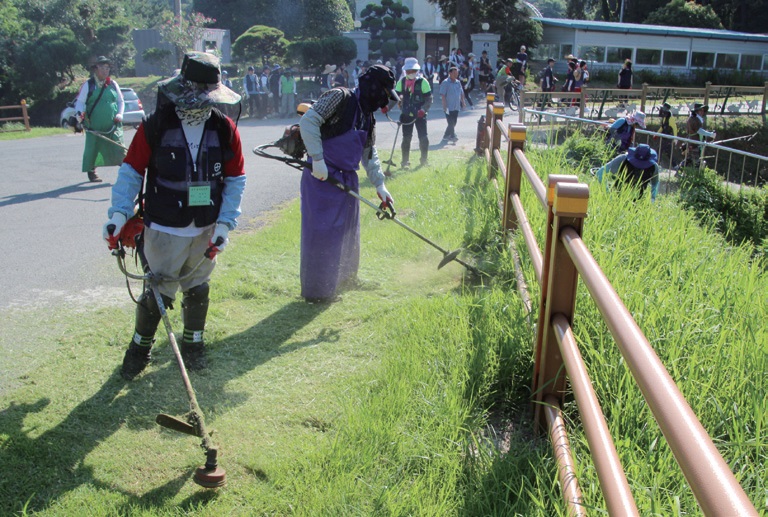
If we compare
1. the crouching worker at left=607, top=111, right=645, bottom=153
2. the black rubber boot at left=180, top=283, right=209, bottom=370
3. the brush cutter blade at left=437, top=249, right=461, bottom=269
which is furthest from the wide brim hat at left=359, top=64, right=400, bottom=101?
the crouching worker at left=607, top=111, right=645, bottom=153

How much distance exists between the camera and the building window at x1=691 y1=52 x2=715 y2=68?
1606 inches

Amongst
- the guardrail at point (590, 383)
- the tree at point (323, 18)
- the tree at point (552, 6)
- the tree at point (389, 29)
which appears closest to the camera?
the guardrail at point (590, 383)

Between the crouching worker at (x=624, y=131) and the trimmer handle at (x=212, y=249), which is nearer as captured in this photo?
the trimmer handle at (x=212, y=249)

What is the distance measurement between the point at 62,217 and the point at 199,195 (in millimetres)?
5378

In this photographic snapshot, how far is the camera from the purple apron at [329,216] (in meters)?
5.13

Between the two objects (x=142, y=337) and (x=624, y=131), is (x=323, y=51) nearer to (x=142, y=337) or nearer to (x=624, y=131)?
(x=624, y=131)

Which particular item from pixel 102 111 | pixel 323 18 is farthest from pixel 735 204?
pixel 323 18

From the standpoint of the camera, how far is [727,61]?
41.6 m

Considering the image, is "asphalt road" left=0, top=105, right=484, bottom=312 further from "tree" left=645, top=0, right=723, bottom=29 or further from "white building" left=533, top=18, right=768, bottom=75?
"tree" left=645, top=0, right=723, bottom=29

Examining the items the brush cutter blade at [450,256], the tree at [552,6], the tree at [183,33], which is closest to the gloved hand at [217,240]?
the brush cutter blade at [450,256]

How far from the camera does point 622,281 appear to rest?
137 inches

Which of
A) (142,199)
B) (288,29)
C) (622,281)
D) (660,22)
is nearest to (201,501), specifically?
(142,199)

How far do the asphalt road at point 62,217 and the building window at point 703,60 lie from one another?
101 ft

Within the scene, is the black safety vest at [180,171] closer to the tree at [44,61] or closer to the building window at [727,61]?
the tree at [44,61]
